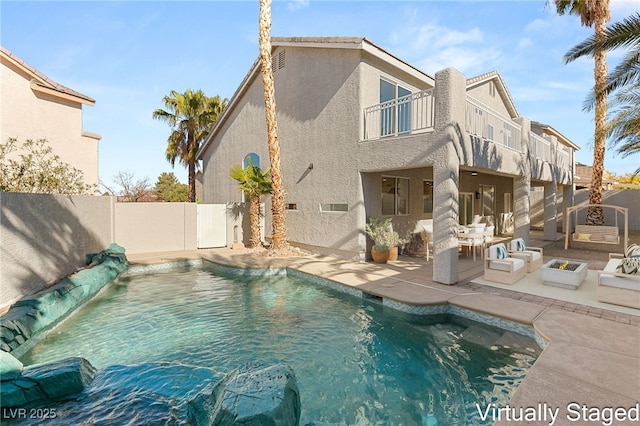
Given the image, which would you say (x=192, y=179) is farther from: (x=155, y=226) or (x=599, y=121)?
(x=599, y=121)

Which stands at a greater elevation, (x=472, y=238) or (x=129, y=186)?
(x=129, y=186)

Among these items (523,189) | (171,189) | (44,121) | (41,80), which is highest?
(41,80)

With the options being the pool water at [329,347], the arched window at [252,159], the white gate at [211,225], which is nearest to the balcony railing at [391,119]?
the pool water at [329,347]

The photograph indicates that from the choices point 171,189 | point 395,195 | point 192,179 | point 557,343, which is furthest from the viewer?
point 171,189

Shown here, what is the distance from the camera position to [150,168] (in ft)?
103

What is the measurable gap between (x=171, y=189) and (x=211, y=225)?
1037 inches

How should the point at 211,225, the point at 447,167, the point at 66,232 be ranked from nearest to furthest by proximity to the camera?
the point at 447,167 → the point at 66,232 → the point at 211,225

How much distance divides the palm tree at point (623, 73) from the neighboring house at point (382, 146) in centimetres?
270

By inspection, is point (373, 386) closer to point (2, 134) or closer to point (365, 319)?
point (365, 319)

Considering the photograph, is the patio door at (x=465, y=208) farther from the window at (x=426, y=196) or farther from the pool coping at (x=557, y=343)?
the pool coping at (x=557, y=343)

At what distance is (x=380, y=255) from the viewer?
11.6 meters

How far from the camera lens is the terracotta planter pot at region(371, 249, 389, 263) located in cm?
1157

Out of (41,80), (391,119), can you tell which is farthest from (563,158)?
(41,80)

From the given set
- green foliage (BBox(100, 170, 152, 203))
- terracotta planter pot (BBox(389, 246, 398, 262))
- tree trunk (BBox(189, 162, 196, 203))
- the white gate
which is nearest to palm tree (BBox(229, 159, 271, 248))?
the white gate
